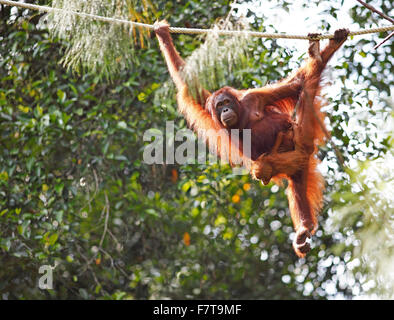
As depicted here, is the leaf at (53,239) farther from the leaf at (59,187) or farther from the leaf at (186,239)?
the leaf at (186,239)

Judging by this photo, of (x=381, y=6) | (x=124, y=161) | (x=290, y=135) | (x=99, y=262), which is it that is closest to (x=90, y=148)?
(x=124, y=161)

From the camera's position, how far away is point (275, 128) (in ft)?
15.7

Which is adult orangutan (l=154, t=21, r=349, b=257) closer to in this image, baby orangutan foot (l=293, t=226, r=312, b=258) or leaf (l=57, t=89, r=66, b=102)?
baby orangutan foot (l=293, t=226, r=312, b=258)

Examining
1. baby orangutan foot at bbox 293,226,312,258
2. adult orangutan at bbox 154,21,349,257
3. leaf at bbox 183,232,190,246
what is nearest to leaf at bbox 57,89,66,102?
adult orangutan at bbox 154,21,349,257

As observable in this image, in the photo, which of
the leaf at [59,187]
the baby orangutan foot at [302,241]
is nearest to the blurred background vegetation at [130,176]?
the leaf at [59,187]

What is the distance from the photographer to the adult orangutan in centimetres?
452

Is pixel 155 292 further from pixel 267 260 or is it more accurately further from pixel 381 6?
pixel 381 6

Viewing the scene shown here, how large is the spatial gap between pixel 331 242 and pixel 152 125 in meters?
2.59

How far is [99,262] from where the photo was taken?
7.04 meters

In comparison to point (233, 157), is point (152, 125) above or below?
above

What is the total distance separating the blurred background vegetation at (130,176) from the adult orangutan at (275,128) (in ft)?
3.42

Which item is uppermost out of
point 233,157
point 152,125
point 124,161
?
point 152,125

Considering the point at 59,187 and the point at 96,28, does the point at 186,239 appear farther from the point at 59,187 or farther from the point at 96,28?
the point at 96,28

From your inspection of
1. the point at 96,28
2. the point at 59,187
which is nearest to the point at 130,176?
the point at 59,187
